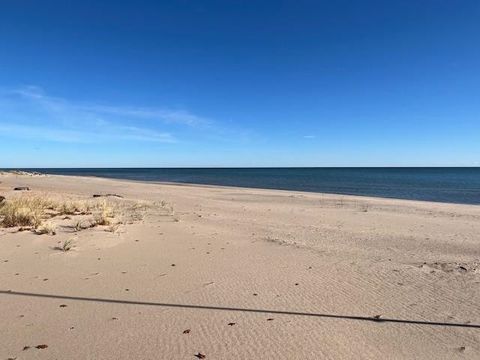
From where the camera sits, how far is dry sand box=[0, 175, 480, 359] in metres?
4.25

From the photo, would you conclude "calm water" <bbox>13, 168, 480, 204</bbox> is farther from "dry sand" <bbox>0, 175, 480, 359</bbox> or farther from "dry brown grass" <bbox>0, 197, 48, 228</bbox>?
"dry brown grass" <bbox>0, 197, 48, 228</bbox>

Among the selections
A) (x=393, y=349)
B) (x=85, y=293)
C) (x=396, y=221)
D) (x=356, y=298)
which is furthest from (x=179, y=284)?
(x=396, y=221)

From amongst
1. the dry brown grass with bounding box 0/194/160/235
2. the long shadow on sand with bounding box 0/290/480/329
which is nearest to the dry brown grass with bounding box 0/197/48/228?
the dry brown grass with bounding box 0/194/160/235

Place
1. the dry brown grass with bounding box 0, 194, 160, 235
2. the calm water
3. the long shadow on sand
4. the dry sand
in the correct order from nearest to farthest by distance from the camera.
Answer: the dry sand
the long shadow on sand
the dry brown grass with bounding box 0, 194, 160, 235
the calm water

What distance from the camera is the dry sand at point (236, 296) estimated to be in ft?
13.9

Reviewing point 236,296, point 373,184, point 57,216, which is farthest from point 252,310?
point 373,184

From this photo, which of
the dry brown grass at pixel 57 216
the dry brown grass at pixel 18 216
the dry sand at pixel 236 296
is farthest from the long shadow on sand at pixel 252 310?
the dry brown grass at pixel 18 216

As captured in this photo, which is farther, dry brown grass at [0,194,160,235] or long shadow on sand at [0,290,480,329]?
dry brown grass at [0,194,160,235]

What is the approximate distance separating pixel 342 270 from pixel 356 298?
1472 millimetres

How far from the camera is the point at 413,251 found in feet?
29.0

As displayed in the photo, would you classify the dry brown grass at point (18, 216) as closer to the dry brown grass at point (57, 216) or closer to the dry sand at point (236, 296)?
the dry brown grass at point (57, 216)

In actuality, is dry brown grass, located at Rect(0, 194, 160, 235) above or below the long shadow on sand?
above

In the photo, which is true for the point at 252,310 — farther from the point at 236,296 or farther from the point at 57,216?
the point at 57,216

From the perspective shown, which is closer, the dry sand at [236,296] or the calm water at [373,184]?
the dry sand at [236,296]
